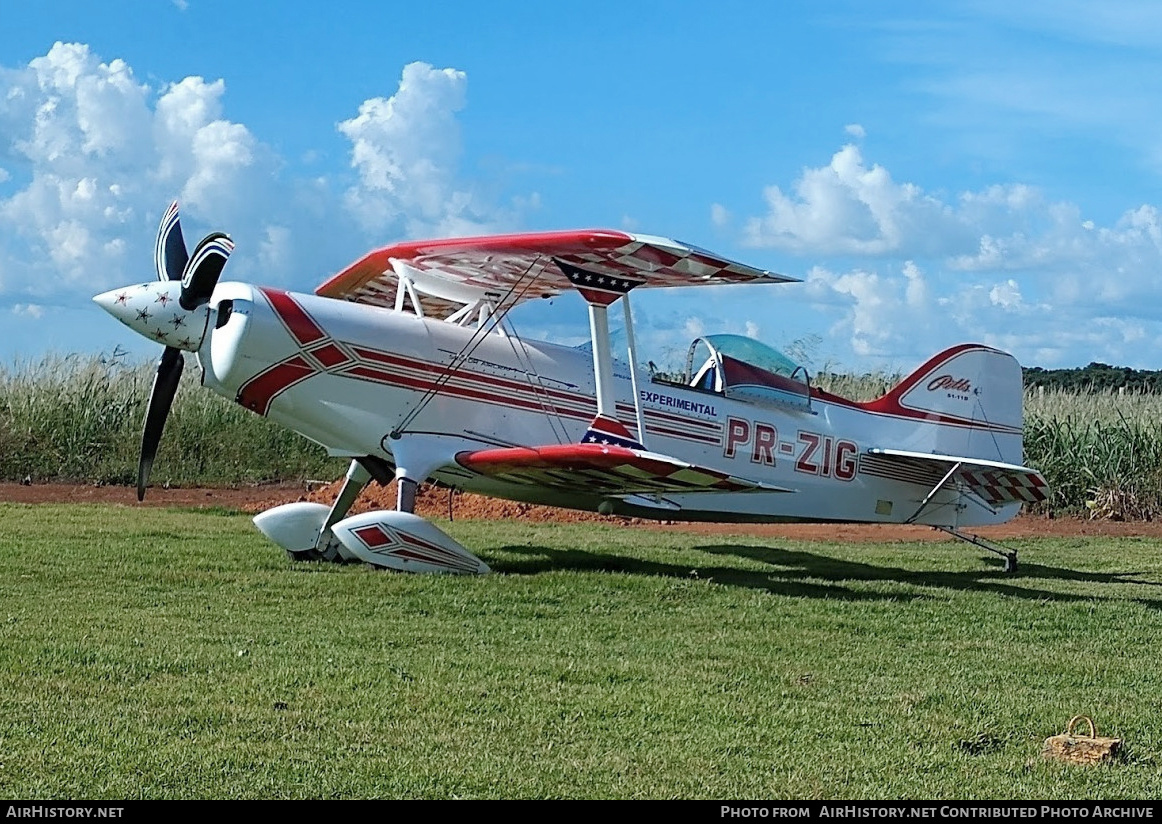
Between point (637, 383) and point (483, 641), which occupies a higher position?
point (637, 383)

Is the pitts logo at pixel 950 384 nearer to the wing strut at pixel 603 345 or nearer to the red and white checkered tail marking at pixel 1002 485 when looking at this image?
the red and white checkered tail marking at pixel 1002 485

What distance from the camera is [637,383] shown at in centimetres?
1052

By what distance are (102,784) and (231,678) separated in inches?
64.6

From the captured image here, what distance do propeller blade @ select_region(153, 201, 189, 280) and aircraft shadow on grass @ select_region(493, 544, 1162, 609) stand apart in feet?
Answer: 12.5

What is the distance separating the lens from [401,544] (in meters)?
9.94

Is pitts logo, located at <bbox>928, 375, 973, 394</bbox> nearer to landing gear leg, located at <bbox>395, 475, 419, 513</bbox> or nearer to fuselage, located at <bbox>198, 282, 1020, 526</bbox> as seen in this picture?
fuselage, located at <bbox>198, 282, 1020, 526</bbox>

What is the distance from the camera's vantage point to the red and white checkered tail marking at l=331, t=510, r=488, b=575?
9891 millimetres

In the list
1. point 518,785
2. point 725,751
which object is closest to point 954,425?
point 725,751

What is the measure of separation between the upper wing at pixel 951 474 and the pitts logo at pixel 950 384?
70 cm

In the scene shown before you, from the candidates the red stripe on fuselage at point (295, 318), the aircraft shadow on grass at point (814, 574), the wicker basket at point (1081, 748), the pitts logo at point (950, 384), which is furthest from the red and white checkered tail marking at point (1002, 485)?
the wicker basket at point (1081, 748)

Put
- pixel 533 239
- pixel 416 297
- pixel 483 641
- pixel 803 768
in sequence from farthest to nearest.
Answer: pixel 416 297
pixel 533 239
pixel 483 641
pixel 803 768

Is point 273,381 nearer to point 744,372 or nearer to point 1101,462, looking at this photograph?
point 744,372

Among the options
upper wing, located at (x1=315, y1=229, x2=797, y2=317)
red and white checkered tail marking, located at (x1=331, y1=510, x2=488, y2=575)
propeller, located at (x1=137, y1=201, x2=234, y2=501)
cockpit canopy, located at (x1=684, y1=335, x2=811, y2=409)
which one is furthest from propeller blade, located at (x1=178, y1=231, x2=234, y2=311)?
cockpit canopy, located at (x1=684, y1=335, x2=811, y2=409)

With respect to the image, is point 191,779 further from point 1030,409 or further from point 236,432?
point 1030,409
